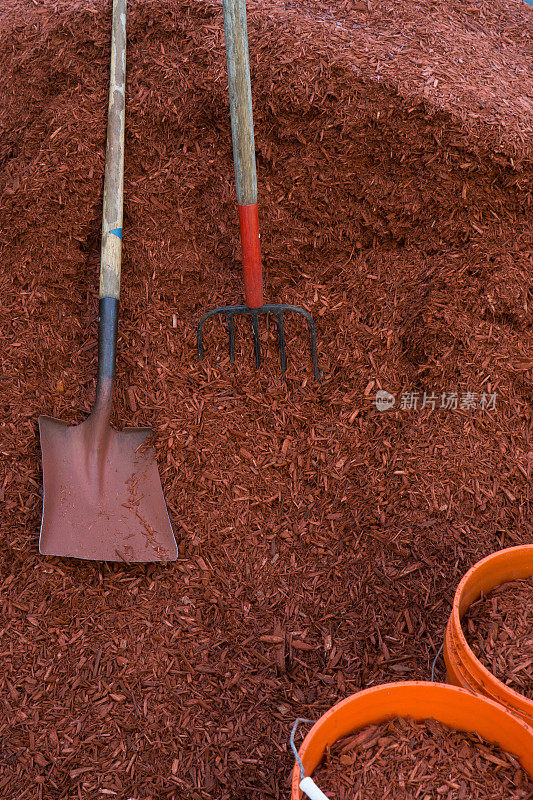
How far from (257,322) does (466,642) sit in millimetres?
1446

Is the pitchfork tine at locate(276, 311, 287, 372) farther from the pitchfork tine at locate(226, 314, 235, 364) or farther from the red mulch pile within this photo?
the pitchfork tine at locate(226, 314, 235, 364)

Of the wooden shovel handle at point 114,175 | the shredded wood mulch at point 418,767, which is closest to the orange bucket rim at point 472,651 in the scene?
the shredded wood mulch at point 418,767

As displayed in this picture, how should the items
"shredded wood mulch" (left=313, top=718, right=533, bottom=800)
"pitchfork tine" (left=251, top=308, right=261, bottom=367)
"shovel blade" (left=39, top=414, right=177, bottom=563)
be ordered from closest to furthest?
"shredded wood mulch" (left=313, top=718, right=533, bottom=800), "shovel blade" (left=39, top=414, right=177, bottom=563), "pitchfork tine" (left=251, top=308, right=261, bottom=367)

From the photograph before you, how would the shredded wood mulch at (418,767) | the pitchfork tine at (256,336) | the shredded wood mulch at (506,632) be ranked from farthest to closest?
1. the pitchfork tine at (256,336)
2. the shredded wood mulch at (506,632)
3. the shredded wood mulch at (418,767)

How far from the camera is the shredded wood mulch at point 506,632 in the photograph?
70.9 inches

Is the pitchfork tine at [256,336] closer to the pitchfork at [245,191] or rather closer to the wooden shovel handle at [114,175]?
the pitchfork at [245,191]

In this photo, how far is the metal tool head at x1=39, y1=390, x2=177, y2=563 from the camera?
2309 millimetres

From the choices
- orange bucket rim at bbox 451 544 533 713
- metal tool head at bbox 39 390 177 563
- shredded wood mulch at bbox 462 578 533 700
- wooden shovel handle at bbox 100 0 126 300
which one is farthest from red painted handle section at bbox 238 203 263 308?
shredded wood mulch at bbox 462 578 533 700

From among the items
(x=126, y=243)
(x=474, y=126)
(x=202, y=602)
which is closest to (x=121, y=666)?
(x=202, y=602)

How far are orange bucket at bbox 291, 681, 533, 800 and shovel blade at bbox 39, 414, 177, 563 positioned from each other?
0.97m

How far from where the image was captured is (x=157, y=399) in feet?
8.38

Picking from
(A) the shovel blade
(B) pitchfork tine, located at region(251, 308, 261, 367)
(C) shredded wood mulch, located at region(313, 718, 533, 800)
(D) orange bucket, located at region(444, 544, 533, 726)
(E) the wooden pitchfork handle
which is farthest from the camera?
(B) pitchfork tine, located at region(251, 308, 261, 367)

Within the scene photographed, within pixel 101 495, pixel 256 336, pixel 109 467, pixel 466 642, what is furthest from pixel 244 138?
pixel 466 642

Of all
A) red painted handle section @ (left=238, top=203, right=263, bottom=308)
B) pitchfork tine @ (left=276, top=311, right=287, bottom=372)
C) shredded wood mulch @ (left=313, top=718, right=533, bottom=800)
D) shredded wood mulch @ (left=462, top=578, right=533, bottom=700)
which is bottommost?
shredded wood mulch @ (left=313, top=718, right=533, bottom=800)
